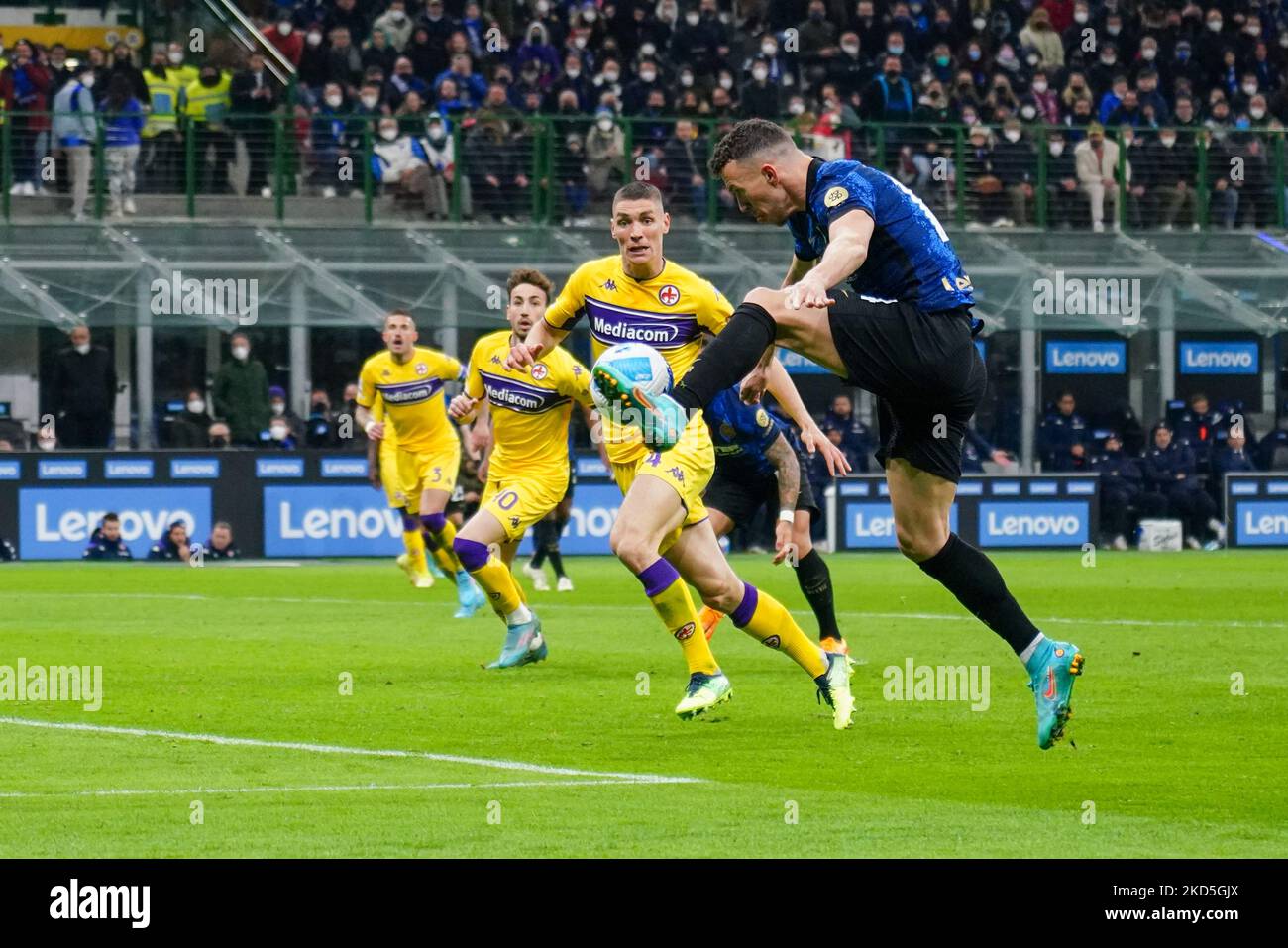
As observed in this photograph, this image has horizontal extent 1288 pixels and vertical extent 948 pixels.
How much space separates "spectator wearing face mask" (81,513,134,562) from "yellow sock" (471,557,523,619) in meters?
13.7

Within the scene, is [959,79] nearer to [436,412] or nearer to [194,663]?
[436,412]

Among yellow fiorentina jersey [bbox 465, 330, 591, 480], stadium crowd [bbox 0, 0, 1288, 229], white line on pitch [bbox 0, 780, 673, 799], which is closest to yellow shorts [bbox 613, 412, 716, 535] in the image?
white line on pitch [bbox 0, 780, 673, 799]

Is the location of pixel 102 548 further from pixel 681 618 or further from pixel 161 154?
pixel 681 618

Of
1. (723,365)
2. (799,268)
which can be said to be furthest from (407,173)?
(723,365)

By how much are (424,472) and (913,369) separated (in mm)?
12357

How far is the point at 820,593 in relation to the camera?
12.7 meters

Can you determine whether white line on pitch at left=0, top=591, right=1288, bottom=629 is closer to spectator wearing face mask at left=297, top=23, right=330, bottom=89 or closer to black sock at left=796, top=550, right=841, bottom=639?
black sock at left=796, top=550, right=841, bottom=639

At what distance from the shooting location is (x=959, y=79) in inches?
1341

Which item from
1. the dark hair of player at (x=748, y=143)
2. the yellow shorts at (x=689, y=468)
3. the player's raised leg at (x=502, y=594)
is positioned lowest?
the player's raised leg at (x=502, y=594)

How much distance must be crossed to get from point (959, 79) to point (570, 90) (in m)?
5.98

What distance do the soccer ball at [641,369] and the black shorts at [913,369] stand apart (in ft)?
2.22

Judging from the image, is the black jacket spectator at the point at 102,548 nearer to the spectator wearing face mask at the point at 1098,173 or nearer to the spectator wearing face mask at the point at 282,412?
the spectator wearing face mask at the point at 282,412

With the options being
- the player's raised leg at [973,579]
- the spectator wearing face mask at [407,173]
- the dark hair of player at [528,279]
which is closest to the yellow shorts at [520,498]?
the dark hair of player at [528,279]

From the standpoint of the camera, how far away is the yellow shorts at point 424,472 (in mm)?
19781
